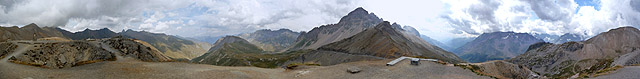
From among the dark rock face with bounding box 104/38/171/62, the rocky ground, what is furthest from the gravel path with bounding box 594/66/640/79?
the dark rock face with bounding box 104/38/171/62

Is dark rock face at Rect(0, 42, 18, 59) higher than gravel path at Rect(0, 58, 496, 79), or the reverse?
dark rock face at Rect(0, 42, 18, 59)

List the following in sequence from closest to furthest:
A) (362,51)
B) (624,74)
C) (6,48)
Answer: (624,74)
(6,48)
(362,51)

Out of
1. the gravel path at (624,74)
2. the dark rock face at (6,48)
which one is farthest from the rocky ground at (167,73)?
the dark rock face at (6,48)

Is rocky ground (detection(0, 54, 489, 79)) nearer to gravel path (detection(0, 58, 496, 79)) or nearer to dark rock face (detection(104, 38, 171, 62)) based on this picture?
gravel path (detection(0, 58, 496, 79))

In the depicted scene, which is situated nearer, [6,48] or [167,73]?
[167,73]

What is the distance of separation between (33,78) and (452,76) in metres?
36.2

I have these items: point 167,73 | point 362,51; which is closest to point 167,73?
point 167,73

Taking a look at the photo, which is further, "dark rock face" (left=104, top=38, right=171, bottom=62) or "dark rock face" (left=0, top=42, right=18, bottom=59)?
"dark rock face" (left=104, top=38, right=171, bottom=62)

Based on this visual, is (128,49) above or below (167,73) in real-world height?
above

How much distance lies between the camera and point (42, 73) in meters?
26.3

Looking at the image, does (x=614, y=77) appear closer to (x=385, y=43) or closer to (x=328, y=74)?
(x=328, y=74)

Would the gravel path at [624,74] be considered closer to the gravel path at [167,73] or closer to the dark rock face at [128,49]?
the gravel path at [167,73]

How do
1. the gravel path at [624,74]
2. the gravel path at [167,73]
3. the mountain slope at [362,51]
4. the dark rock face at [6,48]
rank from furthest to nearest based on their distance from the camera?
the mountain slope at [362,51] → the dark rock face at [6,48] → the gravel path at [624,74] → the gravel path at [167,73]

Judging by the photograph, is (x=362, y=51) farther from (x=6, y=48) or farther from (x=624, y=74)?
(x=624, y=74)
